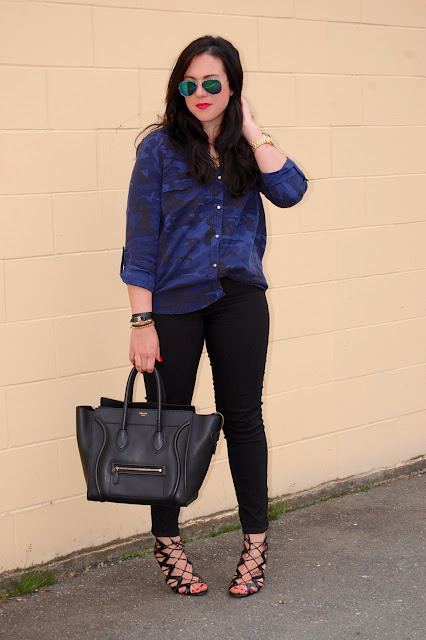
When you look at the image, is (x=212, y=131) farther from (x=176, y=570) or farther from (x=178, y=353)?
(x=176, y=570)

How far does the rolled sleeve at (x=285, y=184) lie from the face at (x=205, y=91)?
28cm

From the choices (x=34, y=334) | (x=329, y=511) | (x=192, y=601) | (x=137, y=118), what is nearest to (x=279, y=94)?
(x=137, y=118)

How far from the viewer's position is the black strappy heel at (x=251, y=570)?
3676mm

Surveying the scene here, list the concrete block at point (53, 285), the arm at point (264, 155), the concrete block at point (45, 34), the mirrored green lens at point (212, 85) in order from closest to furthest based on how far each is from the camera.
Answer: the mirrored green lens at point (212, 85)
the arm at point (264, 155)
the concrete block at point (45, 34)
the concrete block at point (53, 285)

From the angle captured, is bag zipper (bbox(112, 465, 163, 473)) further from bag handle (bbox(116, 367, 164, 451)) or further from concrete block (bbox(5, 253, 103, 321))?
concrete block (bbox(5, 253, 103, 321))

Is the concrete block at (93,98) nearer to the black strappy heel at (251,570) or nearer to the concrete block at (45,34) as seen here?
the concrete block at (45,34)

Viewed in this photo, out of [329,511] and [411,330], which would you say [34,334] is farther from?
[411,330]

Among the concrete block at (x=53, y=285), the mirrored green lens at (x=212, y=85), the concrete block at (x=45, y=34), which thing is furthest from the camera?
the concrete block at (x=53, y=285)

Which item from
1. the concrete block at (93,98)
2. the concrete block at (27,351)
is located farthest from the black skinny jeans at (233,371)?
the concrete block at (93,98)

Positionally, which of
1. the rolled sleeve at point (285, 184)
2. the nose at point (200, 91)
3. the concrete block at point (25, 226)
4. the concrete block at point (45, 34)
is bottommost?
the concrete block at point (25, 226)

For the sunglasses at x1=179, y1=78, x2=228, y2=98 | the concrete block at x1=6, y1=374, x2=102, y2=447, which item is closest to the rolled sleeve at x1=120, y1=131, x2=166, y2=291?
the sunglasses at x1=179, y1=78, x2=228, y2=98

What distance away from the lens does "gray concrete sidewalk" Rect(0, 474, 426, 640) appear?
11.2 feet

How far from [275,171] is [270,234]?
1.08 metres

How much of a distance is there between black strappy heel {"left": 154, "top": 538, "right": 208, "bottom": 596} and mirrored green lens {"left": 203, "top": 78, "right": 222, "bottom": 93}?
1.61 m
